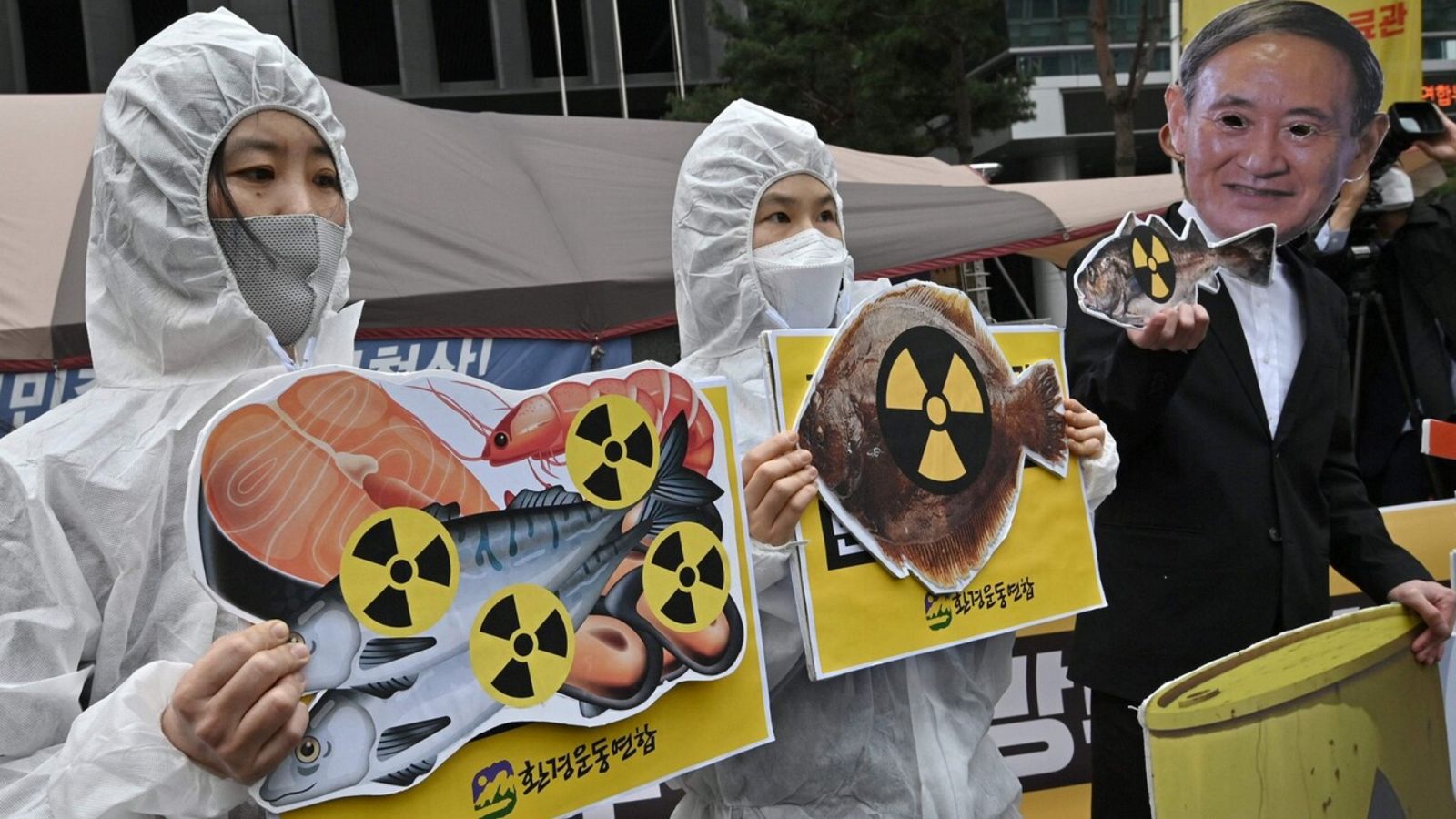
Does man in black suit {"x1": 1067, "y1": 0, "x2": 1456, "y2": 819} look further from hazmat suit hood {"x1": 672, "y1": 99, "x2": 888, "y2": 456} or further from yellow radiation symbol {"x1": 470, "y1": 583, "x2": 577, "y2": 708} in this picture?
yellow radiation symbol {"x1": 470, "y1": 583, "x2": 577, "y2": 708}

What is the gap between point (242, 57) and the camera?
5.35 ft

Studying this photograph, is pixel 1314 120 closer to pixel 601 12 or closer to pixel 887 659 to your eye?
pixel 887 659

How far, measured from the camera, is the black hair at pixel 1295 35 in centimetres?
275

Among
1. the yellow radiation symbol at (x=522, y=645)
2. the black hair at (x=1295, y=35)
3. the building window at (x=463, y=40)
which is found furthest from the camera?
the building window at (x=463, y=40)

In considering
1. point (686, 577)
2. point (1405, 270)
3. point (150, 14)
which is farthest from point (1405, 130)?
point (150, 14)

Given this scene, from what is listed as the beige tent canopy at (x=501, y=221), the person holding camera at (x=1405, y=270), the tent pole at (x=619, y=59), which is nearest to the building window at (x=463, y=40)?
the tent pole at (x=619, y=59)

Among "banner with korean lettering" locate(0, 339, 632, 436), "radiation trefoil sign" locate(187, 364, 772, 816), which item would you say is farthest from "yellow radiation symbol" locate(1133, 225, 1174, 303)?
"banner with korean lettering" locate(0, 339, 632, 436)

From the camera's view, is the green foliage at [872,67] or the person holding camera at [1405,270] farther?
the green foliage at [872,67]

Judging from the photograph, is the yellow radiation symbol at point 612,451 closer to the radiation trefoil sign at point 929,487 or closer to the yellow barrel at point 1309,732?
the radiation trefoil sign at point 929,487

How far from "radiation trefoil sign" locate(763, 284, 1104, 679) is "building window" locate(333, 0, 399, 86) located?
79.2 ft

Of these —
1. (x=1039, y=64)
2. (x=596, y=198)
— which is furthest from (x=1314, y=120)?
(x=1039, y=64)

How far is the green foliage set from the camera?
1479 centimetres

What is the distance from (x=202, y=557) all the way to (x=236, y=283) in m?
0.48

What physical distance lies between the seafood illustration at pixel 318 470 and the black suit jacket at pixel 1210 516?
4.32 feet
